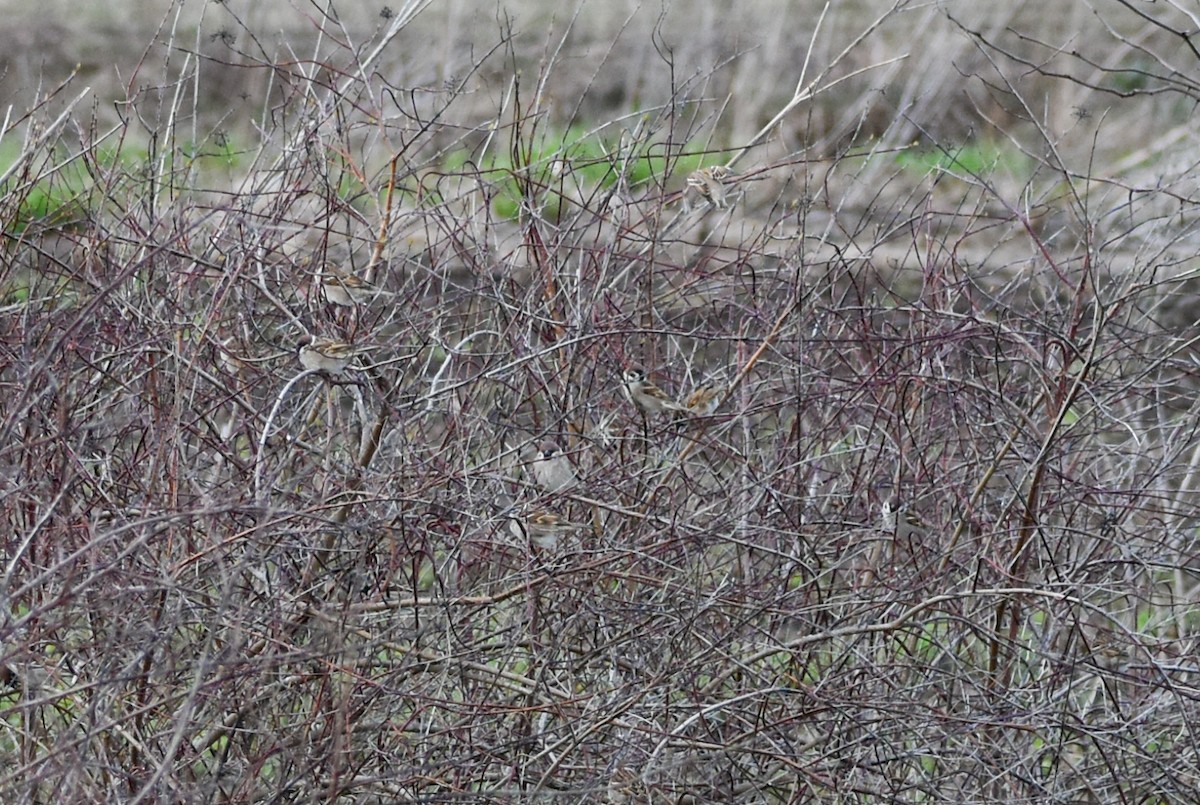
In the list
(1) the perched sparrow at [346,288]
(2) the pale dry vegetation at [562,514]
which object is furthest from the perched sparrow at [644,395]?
(1) the perched sparrow at [346,288]

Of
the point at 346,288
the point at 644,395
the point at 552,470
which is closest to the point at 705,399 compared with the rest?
the point at 644,395

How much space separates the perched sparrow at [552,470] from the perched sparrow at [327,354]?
631mm

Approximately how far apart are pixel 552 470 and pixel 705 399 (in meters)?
0.59

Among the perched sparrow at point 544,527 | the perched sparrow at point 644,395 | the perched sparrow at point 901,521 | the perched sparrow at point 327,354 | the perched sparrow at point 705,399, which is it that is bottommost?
the perched sparrow at point 901,521

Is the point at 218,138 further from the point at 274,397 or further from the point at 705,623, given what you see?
the point at 705,623

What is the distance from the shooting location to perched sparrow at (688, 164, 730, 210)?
15.9 feet

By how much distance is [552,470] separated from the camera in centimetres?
433

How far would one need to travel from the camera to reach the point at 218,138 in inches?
190

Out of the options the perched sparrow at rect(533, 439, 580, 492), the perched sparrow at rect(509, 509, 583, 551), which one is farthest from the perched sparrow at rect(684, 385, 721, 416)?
the perched sparrow at rect(509, 509, 583, 551)

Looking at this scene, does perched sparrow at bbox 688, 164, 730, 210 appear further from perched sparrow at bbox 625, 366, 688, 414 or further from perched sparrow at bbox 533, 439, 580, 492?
perched sparrow at bbox 533, 439, 580, 492

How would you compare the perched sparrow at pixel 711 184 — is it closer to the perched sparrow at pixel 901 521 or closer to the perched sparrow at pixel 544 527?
the perched sparrow at pixel 901 521

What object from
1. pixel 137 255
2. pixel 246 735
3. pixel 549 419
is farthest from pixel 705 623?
pixel 137 255

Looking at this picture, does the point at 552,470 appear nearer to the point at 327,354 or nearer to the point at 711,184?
the point at 327,354

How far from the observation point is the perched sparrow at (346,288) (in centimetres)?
427
